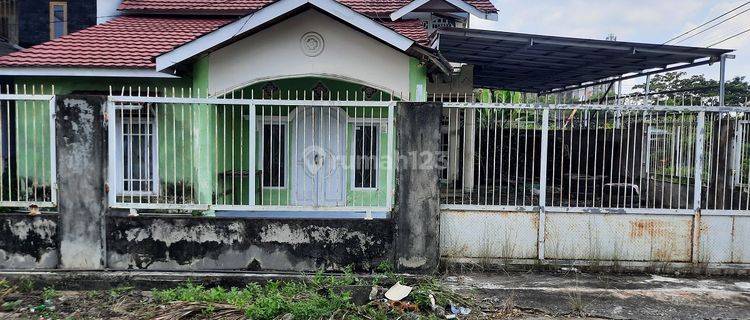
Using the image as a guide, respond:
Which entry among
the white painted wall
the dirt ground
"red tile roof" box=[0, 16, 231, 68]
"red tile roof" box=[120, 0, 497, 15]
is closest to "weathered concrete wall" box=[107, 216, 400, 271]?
the dirt ground

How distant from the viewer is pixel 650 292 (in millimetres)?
5191

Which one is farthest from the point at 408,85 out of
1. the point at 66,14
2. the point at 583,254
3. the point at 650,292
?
the point at 66,14

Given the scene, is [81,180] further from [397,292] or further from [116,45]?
[116,45]

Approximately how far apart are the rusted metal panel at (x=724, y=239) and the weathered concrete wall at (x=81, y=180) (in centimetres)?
690

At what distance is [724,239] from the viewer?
5805 millimetres

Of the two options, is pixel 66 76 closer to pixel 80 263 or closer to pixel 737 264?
pixel 80 263

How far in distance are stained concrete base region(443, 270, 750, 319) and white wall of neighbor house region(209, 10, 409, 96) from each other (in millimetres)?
3056

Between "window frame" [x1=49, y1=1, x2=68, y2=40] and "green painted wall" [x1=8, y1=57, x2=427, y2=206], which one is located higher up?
"window frame" [x1=49, y1=1, x2=68, y2=40]

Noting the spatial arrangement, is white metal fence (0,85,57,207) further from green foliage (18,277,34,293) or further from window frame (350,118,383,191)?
window frame (350,118,383,191)

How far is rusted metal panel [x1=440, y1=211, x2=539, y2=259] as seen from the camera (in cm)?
573

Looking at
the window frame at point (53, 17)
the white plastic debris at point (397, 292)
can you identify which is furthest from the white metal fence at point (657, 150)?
the window frame at point (53, 17)

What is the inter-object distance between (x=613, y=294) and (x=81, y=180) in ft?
19.1

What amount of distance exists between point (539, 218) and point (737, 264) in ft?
8.06

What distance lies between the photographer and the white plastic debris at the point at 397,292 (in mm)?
4820
